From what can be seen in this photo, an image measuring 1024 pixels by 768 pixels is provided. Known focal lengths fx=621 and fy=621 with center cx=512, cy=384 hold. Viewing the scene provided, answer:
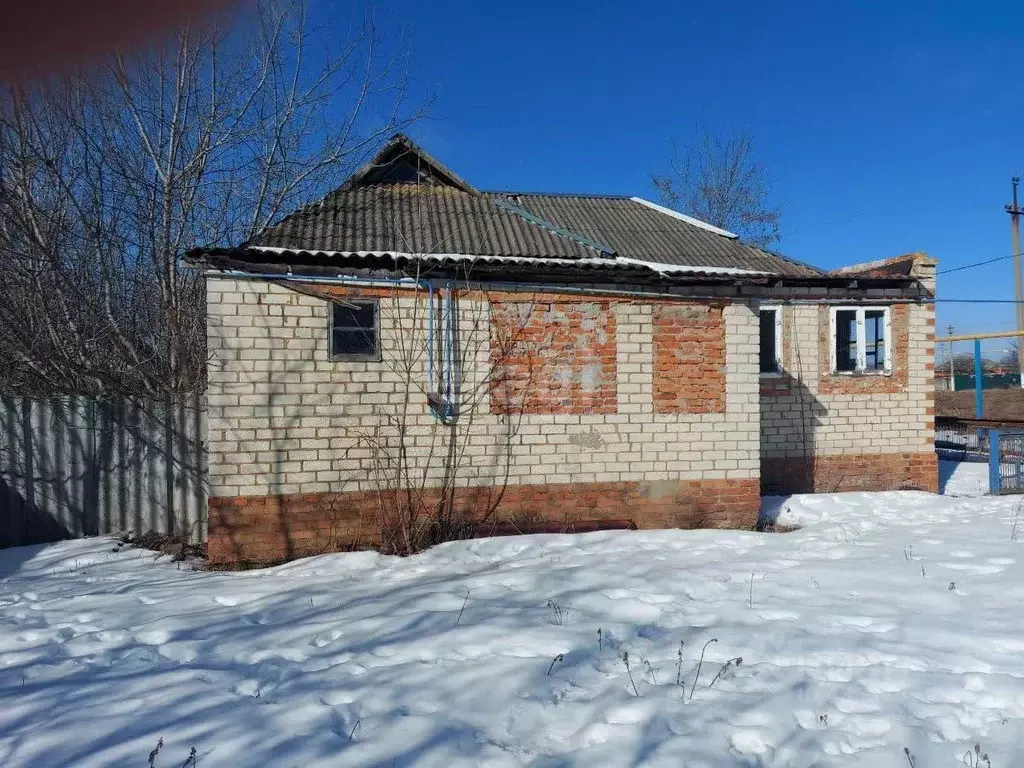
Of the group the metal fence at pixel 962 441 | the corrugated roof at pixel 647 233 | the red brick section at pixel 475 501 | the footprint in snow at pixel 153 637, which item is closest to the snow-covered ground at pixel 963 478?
the metal fence at pixel 962 441

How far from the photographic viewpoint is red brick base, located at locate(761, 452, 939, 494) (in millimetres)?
8656

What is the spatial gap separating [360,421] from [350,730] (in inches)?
136

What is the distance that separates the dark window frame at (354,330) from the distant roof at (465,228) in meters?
0.47

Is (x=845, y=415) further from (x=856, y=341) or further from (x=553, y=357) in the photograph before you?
(x=553, y=357)

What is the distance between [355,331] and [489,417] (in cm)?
153

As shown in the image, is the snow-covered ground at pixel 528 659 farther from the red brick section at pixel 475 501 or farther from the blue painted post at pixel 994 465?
the blue painted post at pixel 994 465

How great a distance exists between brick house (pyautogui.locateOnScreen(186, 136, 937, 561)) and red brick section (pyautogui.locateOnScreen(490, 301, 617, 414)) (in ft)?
0.05

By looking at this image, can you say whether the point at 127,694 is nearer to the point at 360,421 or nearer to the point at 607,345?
the point at 360,421

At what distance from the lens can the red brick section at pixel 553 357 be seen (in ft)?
20.1

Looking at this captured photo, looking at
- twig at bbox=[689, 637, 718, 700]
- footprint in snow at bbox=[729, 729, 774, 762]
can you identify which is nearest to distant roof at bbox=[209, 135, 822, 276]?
twig at bbox=[689, 637, 718, 700]

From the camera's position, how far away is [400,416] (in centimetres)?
592

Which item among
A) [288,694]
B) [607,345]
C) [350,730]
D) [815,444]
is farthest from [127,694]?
[815,444]

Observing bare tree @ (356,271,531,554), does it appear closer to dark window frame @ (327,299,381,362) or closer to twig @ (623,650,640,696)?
dark window frame @ (327,299,381,362)

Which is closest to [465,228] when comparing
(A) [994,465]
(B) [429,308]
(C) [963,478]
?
(B) [429,308]
